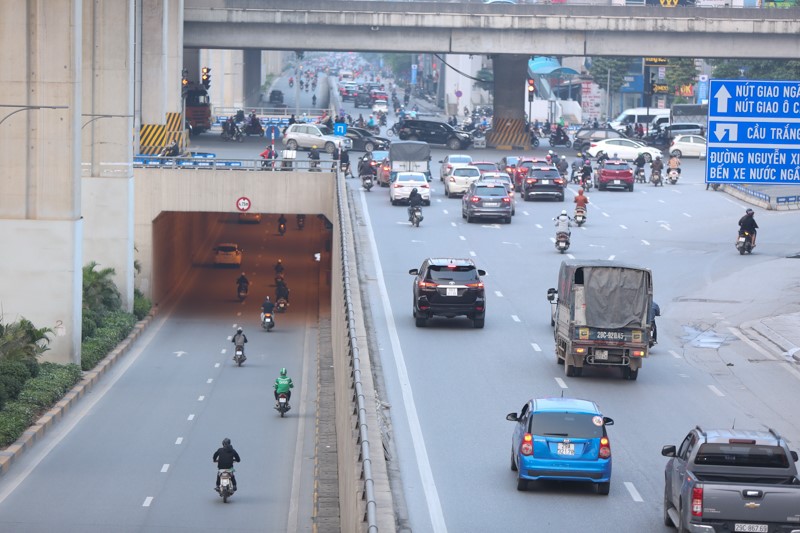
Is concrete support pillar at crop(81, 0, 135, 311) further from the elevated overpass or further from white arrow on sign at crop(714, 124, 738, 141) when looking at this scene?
the elevated overpass

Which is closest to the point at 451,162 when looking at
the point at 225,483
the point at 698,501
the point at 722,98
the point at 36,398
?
the point at 722,98

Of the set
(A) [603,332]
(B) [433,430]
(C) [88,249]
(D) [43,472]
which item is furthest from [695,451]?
(C) [88,249]

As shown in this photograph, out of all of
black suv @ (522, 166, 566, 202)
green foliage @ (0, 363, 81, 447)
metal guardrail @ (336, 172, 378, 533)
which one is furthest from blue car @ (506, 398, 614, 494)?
black suv @ (522, 166, 566, 202)

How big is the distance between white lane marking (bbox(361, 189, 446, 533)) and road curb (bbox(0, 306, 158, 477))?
8196 millimetres

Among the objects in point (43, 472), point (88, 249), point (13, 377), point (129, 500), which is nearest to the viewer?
point (129, 500)

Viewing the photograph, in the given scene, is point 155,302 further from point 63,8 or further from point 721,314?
point 721,314

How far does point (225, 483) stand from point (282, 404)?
8.86 m

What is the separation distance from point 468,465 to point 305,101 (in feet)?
431

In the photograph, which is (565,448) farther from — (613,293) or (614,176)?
(614,176)

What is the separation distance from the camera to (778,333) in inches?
1460

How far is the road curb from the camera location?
30766 millimetres

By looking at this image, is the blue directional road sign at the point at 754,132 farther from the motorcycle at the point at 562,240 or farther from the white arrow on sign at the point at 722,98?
the motorcycle at the point at 562,240

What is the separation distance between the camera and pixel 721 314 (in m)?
40.3

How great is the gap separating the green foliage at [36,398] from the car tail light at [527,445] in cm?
1405
